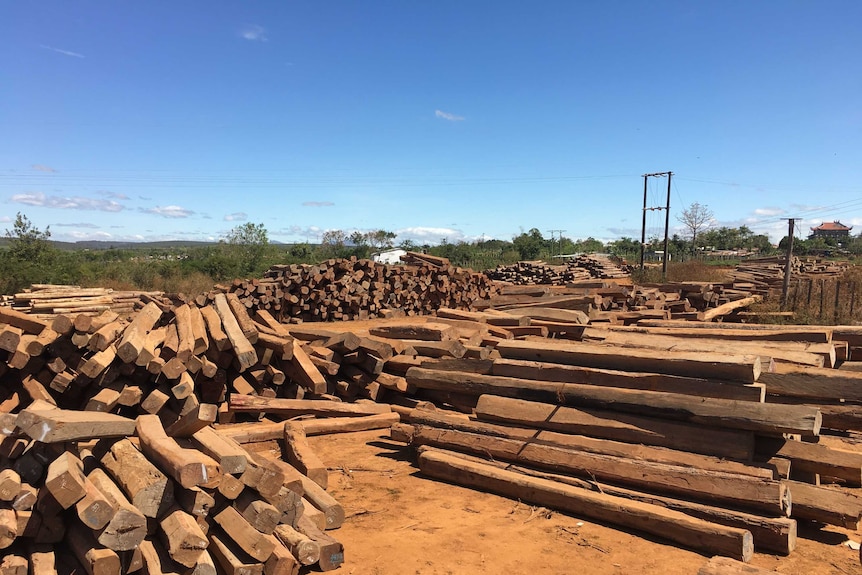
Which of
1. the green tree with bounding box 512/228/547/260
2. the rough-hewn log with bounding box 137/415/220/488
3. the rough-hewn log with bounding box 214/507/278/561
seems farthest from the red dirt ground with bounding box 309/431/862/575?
the green tree with bounding box 512/228/547/260

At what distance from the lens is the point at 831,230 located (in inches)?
3895

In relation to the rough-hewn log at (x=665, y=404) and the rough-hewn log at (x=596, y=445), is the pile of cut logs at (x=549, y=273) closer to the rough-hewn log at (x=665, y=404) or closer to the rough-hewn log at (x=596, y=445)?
the rough-hewn log at (x=665, y=404)

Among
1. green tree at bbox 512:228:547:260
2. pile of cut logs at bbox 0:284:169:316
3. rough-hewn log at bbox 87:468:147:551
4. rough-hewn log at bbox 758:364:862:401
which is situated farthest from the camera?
green tree at bbox 512:228:547:260

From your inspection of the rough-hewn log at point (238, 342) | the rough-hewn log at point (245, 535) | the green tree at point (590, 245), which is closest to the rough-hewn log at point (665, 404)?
the rough-hewn log at point (238, 342)

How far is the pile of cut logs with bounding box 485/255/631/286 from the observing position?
95.0ft

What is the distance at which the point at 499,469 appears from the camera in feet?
16.8

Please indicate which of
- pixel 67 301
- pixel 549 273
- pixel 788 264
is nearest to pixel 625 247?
pixel 549 273

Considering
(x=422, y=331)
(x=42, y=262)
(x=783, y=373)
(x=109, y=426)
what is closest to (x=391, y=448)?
(x=422, y=331)

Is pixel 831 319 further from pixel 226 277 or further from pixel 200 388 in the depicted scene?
pixel 226 277

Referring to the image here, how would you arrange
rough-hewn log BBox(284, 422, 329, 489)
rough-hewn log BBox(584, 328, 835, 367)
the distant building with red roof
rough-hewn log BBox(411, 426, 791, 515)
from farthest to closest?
1. the distant building with red roof
2. rough-hewn log BBox(584, 328, 835, 367)
3. rough-hewn log BBox(284, 422, 329, 489)
4. rough-hewn log BBox(411, 426, 791, 515)

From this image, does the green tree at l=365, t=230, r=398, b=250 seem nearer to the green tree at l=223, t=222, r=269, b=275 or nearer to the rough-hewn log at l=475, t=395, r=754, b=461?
the green tree at l=223, t=222, r=269, b=275

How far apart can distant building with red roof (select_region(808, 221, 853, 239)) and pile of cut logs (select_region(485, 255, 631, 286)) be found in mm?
81599

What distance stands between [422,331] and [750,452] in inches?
212

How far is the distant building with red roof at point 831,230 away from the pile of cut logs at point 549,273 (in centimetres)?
8160
